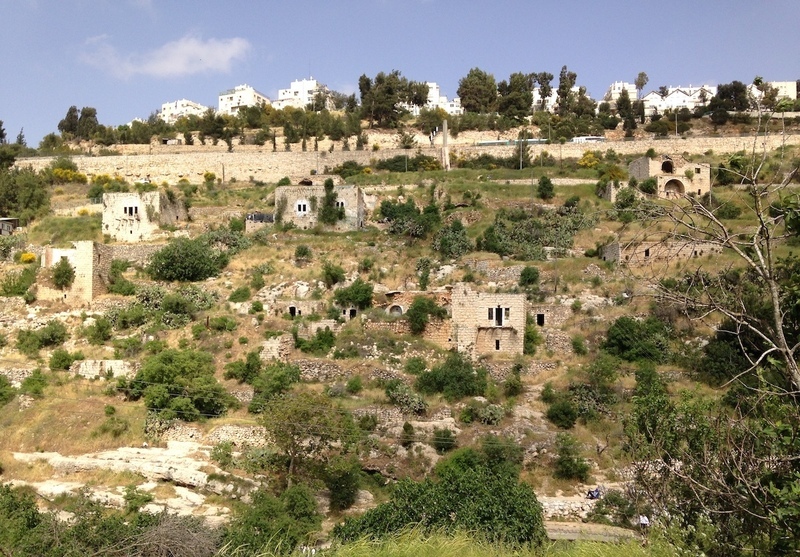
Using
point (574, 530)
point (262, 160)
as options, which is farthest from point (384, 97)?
point (574, 530)

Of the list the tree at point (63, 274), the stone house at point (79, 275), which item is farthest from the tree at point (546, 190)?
the tree at point (63, 274)

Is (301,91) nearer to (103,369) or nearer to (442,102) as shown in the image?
(442,102)

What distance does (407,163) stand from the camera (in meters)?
46.2

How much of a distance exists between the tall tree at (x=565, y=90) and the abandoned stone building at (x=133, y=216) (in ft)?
133

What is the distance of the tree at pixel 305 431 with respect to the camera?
16266 millimetres

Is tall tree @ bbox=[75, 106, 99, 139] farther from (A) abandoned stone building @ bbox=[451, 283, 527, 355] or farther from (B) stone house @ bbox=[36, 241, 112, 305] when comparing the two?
(A) abandoned stone building @ bbox=[451, 283, 527, 355]

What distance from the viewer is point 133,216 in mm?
32531

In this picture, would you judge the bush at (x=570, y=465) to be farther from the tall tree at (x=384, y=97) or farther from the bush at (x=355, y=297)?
the tall tree at (x=384, y=97)

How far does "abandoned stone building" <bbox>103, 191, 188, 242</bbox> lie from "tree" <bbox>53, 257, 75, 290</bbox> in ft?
19.1

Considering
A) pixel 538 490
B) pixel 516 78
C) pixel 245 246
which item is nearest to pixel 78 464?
pixel 538 490

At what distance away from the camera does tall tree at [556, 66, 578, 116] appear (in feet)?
203

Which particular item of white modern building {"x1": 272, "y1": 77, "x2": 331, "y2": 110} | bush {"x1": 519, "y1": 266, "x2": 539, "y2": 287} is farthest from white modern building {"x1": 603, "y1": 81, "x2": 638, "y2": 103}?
bush {"x1": 519, "y1": 266, "x2": 539, "y2": 287}

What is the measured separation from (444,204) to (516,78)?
31160 millimetres

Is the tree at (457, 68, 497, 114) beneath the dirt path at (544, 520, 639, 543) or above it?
above
